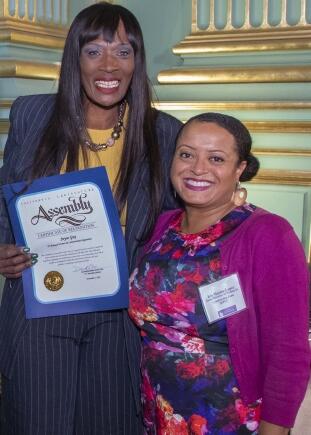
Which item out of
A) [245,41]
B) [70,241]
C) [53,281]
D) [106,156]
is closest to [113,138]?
[106,156]

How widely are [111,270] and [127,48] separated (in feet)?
1.84

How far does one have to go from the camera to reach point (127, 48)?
71.6 inches

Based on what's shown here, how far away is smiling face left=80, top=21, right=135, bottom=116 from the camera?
179 cm

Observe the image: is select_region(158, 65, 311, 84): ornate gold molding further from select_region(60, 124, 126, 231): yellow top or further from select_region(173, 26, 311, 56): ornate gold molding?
select_region(60, 124, 126, 231): yellow top

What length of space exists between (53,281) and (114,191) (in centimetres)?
27

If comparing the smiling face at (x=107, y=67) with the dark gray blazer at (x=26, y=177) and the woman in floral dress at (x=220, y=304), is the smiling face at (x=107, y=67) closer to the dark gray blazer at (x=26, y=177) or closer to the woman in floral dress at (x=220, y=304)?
the dark gray blazer at (x=26, y=177)

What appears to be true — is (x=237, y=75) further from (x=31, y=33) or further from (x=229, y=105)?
(x=31, y=33)

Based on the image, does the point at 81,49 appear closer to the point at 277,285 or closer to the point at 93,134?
the point at 93,134

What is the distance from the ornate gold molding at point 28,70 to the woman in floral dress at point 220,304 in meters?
1.26

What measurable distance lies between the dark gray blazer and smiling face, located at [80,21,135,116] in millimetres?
143

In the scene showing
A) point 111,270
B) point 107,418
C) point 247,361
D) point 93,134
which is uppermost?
point 93,134

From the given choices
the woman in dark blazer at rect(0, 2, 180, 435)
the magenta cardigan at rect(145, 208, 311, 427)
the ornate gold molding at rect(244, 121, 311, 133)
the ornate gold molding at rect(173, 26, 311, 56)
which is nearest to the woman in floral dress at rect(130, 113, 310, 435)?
the magenta cardigan at rect(145, 208, 311, 427)

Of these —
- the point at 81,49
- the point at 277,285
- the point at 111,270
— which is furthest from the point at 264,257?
the point at 81,49

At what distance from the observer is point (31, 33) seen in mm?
2844
